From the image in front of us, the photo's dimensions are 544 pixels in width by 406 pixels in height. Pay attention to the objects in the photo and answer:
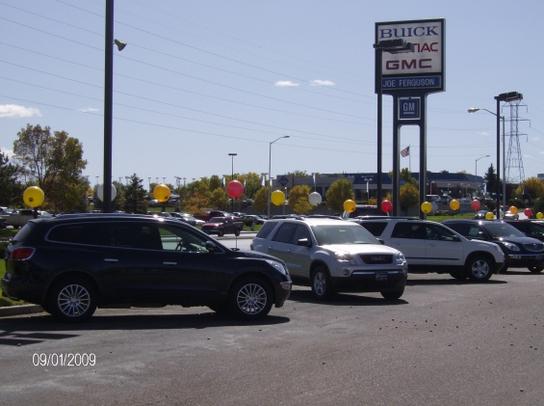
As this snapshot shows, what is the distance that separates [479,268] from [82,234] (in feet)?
41.2

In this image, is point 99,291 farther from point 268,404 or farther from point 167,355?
point 268,404

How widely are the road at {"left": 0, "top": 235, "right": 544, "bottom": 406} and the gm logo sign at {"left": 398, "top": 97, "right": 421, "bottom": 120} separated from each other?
1290 inches

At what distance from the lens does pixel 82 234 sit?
470 inches

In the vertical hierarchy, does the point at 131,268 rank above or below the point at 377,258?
above

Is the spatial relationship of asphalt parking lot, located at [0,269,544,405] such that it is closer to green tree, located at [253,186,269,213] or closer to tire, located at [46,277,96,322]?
tire, located at [46,277,96,322]

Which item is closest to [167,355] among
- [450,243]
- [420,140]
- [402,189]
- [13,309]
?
[13,309]

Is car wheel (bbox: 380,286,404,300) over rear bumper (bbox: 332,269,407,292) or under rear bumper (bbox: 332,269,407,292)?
under

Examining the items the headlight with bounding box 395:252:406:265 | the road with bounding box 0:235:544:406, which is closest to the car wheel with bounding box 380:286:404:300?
the headlight with bounding box 395:252:406:265

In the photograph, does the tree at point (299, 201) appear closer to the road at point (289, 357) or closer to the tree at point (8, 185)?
the tree at point (8, 185)

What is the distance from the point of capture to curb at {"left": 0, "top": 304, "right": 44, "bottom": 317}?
12.3m

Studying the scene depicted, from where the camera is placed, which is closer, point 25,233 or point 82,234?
point 25,233

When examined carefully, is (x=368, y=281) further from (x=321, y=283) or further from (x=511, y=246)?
(x=511, y=246)

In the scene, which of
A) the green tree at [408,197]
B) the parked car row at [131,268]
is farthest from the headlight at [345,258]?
the green tree at [408,197]

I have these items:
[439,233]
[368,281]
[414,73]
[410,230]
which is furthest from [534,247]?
[414,73]
